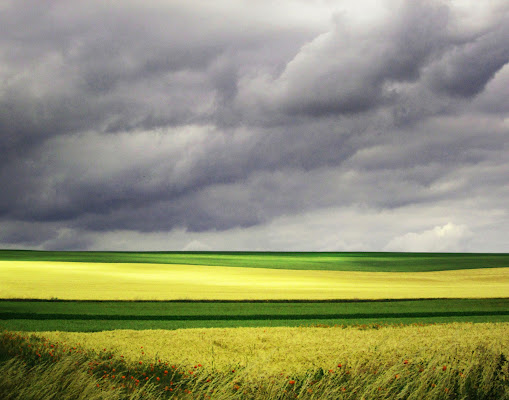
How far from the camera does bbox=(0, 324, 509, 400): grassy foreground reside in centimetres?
1194

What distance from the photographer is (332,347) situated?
20.7 metres

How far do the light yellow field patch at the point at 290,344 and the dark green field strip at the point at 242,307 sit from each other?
666 cm

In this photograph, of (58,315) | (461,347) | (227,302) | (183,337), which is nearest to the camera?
(461,347)

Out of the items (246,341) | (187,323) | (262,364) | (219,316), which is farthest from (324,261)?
(262,364)

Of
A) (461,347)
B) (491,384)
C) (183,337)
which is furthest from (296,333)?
(491,384)

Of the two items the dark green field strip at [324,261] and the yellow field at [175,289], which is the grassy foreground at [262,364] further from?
the dark green field strip at [324,261]

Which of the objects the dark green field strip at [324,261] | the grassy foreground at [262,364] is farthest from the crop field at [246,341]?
the dark green field strip at [324,261]

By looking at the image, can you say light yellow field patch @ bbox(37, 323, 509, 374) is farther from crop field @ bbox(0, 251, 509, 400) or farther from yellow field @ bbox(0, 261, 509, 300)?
yellow field @ bbox(0, 261, 509, 300)

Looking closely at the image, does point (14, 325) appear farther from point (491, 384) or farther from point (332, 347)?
point (491, 384)

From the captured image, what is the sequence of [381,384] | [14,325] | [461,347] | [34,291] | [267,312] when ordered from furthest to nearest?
1. [34,291]
2. [267,312]
3. [14,325]
4. [461,347]
5. [381,384]

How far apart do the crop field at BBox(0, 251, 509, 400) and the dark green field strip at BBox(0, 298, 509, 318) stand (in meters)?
0.11

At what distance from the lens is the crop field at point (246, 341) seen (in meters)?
12.5

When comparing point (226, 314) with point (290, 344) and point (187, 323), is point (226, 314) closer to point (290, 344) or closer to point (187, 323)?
point (187, 323)

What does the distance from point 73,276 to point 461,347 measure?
4185 centimetres
